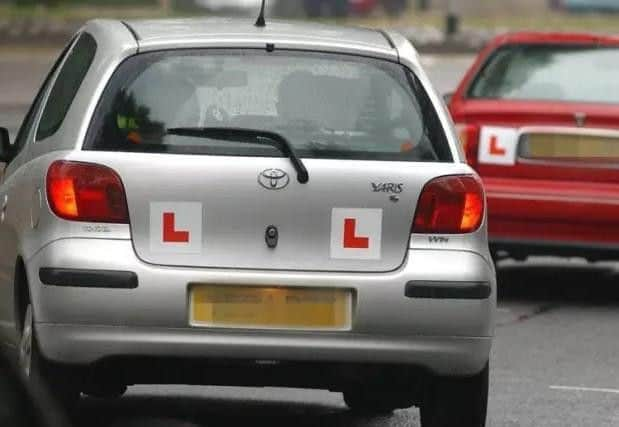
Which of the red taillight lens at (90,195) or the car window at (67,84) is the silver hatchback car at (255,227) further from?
the car window at (67,84)

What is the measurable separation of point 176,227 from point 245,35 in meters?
0.73

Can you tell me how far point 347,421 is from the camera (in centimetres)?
789

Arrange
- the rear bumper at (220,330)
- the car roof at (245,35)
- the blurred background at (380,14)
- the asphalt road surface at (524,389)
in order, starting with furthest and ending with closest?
the blurred background at (380,14), the asphalt road surface at (524,389), the car roof at (245,35), the rear bumper at (220,330)

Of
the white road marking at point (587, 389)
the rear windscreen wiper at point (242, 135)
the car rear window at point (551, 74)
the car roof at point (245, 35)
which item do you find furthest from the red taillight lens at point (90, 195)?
the car rear window at point (551, 74)

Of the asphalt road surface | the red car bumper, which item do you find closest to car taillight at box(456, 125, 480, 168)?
the red car bumper

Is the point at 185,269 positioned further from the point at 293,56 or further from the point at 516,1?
the point at 516,1

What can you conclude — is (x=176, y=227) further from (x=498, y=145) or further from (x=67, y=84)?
(x=498, y=145)

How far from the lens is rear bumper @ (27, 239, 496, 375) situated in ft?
21.1

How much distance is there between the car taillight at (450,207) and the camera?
21.8 ft

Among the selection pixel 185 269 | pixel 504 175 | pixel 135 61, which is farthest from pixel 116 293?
pixel 504 175

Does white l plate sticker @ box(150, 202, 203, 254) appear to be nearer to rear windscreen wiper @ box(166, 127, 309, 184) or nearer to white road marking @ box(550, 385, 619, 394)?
rear windscreen wiper @ box(166, 127, 309, 184)

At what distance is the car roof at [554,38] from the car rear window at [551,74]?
0.12 feet

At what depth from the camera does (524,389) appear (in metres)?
8.79

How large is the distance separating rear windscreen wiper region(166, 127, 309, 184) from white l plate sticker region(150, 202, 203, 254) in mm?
232
